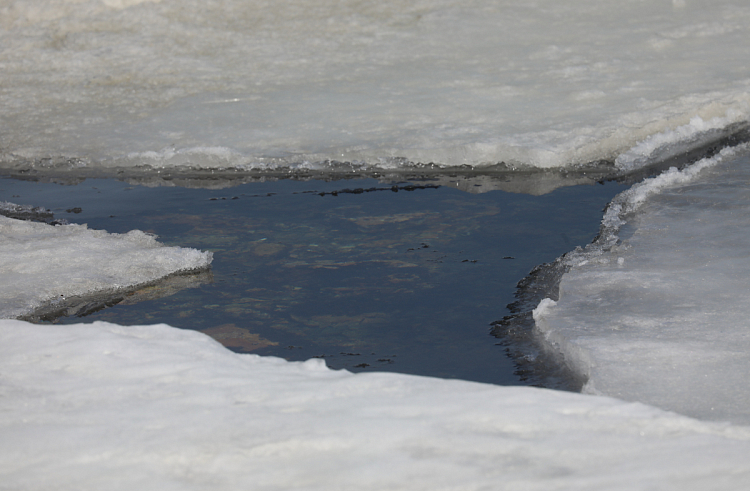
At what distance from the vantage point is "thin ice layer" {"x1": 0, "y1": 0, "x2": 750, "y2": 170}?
457 centimetres

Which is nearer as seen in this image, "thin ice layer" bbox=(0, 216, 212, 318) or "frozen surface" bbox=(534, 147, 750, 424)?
"frozen surface" bbox=(534, 147, 750, 424)

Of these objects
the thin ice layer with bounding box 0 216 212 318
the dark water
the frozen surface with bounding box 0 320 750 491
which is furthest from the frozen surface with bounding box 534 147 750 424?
the thin ice layer with bounding box 0 216 212 318

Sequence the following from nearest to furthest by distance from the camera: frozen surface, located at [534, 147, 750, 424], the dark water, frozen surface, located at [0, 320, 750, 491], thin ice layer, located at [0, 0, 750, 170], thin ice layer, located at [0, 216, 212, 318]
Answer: frozen surface, located at [0, 320, 750, 491] → frozen surface, located at [534, 147, 750, 424] → the dark water → thin ice layer, located at [0, 216, 212, 318] → thin ice layer, located at [0, 0, 750, 170]

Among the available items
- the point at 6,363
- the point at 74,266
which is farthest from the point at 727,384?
the point at 74,266

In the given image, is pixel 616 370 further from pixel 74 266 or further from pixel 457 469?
pixel 74 266

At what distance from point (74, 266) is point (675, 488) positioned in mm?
2666

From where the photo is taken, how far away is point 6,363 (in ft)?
6.58

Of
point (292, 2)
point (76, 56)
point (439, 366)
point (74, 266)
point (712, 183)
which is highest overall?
point (292, 2)

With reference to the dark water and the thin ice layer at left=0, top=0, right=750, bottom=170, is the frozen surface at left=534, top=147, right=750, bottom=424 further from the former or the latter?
the thin ice layer at left=0, top=0, right=750, bottom=170

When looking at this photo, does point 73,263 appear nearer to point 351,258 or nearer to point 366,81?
point 351,258

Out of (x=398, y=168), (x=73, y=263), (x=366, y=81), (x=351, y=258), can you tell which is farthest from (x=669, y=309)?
(x=366, y=81)

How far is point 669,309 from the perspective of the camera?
255cm

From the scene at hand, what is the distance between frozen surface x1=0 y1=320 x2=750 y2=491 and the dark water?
670mm

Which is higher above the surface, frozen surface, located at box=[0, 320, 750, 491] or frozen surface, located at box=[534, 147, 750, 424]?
frozen surface, located at box=[534, 147, 750, 424]
